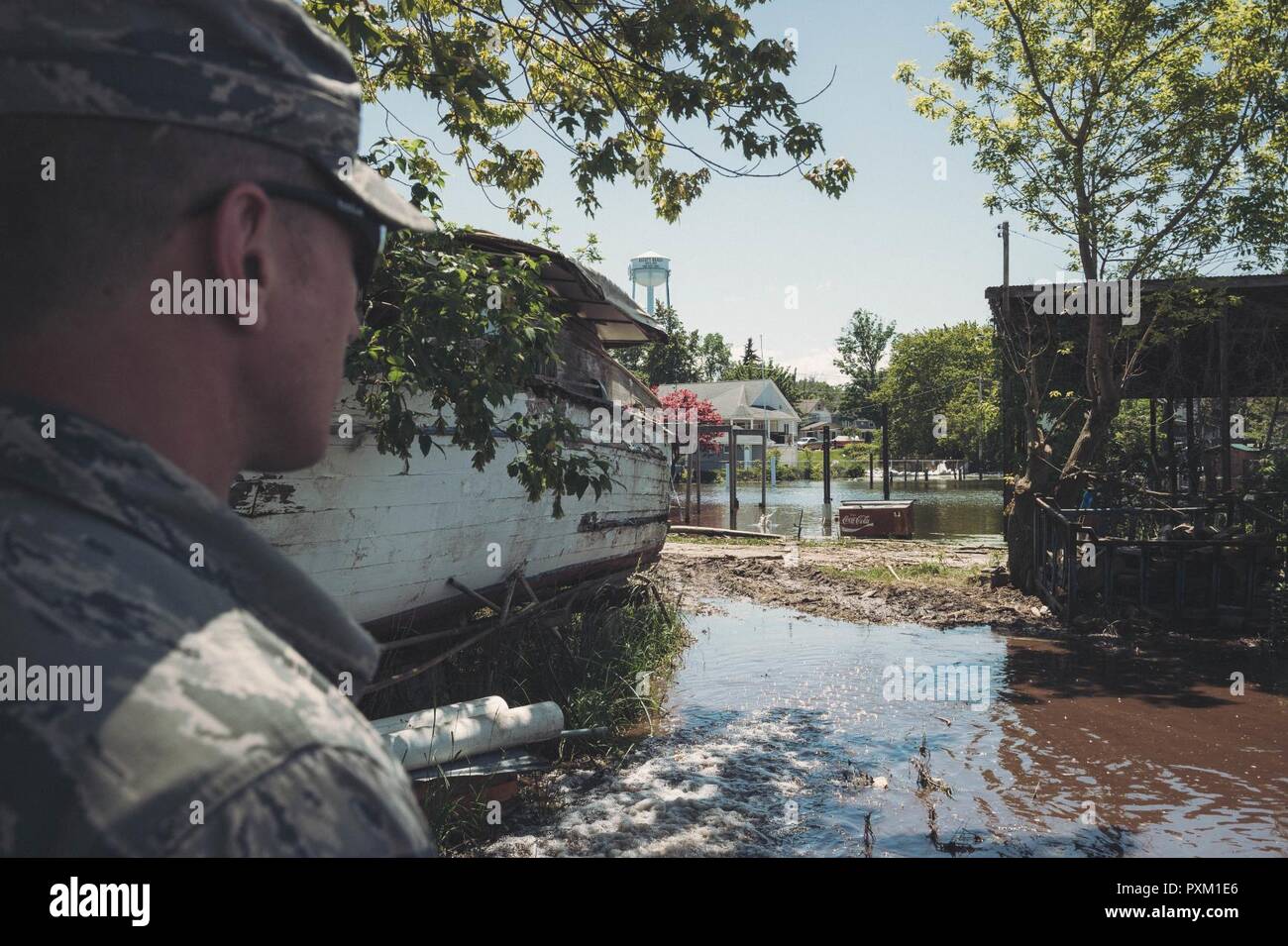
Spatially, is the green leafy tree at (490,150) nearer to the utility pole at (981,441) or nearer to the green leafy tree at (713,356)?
the utility pole at (981,441)

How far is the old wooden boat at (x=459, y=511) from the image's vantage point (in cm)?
653

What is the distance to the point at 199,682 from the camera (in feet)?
2.40

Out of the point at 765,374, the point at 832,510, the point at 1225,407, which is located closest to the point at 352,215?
the point at 1225,407

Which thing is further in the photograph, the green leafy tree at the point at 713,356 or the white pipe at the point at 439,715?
the green leafy tree at the point at 713,356

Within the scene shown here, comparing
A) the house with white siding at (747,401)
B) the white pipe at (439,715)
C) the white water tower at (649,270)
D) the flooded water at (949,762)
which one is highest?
the white water tower at (649,270)

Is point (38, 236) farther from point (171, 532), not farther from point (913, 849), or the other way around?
point (913, 849)

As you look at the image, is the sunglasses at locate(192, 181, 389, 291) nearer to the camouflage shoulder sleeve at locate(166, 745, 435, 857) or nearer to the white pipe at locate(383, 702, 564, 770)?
the camouflage shoulder sleeve at locate(166, 745, 435, 857)

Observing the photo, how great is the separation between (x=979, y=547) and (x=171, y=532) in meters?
21.4

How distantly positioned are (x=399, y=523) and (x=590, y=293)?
13.9ft

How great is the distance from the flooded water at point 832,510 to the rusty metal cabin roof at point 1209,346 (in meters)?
6.29

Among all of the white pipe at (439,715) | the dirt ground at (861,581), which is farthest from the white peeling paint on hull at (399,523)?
the dirt ground at (861,581)

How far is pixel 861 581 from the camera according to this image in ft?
53.2

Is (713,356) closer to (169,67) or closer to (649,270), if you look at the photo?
(649,270)
